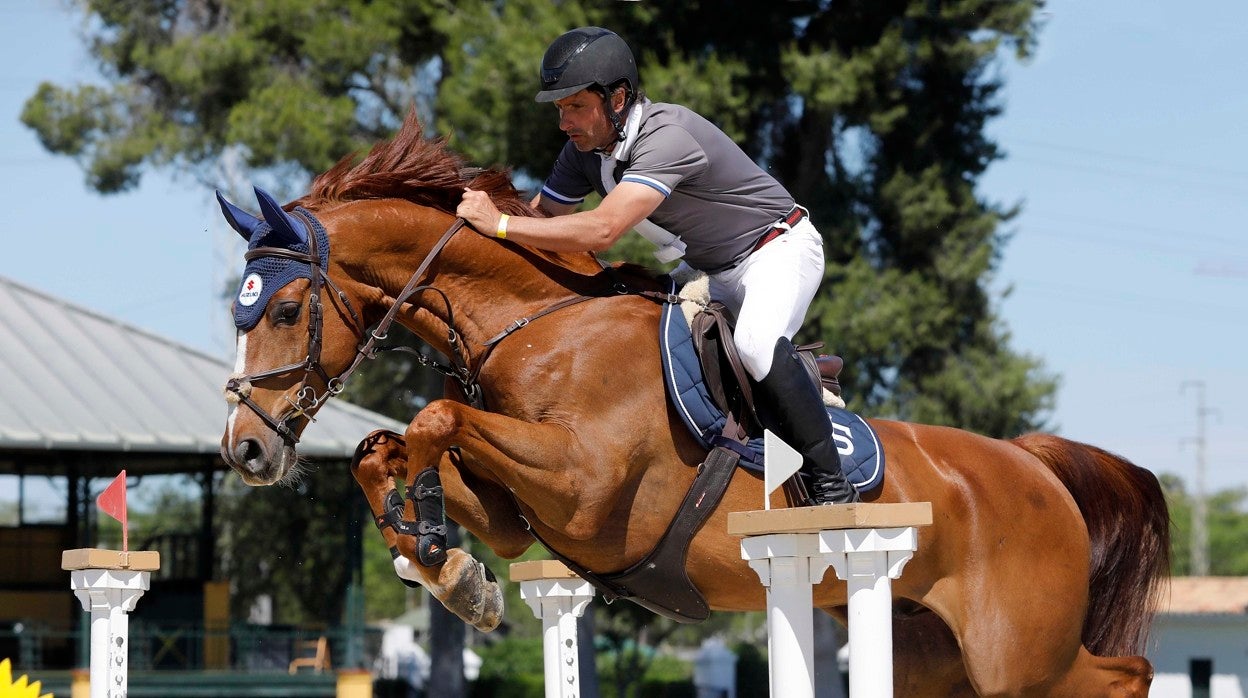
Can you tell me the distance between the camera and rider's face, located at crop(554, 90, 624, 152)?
4262 millimetres

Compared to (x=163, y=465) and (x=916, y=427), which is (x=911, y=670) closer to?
(x=916, y=427)

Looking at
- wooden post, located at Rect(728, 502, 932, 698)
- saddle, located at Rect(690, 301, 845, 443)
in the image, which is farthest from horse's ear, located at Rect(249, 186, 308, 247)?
wooden post, located at Rect(728, 502, 932, 698)

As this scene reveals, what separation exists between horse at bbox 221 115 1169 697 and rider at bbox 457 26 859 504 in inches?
8.5

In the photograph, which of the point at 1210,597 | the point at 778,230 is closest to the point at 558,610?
the point at 778,230

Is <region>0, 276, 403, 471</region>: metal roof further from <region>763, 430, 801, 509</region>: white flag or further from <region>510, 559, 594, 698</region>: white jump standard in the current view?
<region>763, 430, 801, 509</region>: white flag

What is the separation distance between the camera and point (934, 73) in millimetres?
17922

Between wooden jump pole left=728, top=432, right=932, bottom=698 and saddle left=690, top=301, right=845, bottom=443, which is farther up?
saddle left=690, top=301, right=845, bottom=443

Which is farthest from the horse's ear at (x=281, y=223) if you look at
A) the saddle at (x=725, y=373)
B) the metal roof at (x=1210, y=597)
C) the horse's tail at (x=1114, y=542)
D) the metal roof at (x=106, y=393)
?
the metal roof at (x=1210, y=597)

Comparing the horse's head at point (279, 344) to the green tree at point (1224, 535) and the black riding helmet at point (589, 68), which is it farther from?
the green tree at point (1224, 535)

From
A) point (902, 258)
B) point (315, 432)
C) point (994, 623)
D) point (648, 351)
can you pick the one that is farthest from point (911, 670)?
point (902, 258)

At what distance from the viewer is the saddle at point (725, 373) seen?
4.40 m

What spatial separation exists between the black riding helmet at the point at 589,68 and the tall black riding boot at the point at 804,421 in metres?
0.87

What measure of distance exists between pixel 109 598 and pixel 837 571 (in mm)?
2393

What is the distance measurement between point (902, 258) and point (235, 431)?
1492 cm
